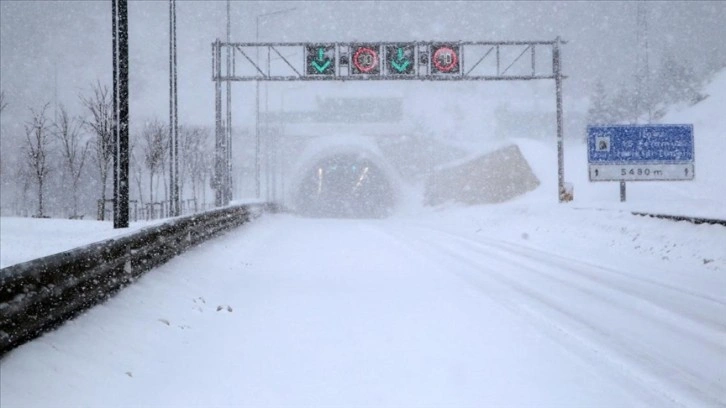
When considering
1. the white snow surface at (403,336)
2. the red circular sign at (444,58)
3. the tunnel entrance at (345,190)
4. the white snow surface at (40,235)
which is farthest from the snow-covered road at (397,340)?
the tunnel entrance at (345,190)

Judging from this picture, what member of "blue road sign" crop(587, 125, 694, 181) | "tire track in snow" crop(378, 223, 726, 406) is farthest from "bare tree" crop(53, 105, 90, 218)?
"tire track in snow" crop(378, 223, 726, 406)

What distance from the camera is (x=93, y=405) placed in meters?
4.21

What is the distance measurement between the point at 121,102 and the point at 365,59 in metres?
12.7

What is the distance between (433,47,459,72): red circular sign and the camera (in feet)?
77.2

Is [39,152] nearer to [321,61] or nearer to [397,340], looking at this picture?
[321,61]

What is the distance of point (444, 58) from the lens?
23.6m

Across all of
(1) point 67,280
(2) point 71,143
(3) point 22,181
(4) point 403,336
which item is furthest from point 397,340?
(3) point 22,181

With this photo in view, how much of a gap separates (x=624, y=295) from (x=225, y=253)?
28.2ft

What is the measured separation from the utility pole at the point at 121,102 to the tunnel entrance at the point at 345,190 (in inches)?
1778

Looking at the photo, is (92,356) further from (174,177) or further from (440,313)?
(174,177)

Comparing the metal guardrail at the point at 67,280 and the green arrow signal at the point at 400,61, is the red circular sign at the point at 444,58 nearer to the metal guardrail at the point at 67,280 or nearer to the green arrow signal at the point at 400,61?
the green arrow signal at the point at 400,61

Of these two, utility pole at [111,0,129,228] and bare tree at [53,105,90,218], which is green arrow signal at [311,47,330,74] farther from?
bare tree at [53,105,90,218]

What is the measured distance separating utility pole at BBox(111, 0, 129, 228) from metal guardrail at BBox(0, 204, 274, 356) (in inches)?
111

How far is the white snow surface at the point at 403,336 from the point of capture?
14.4ft
